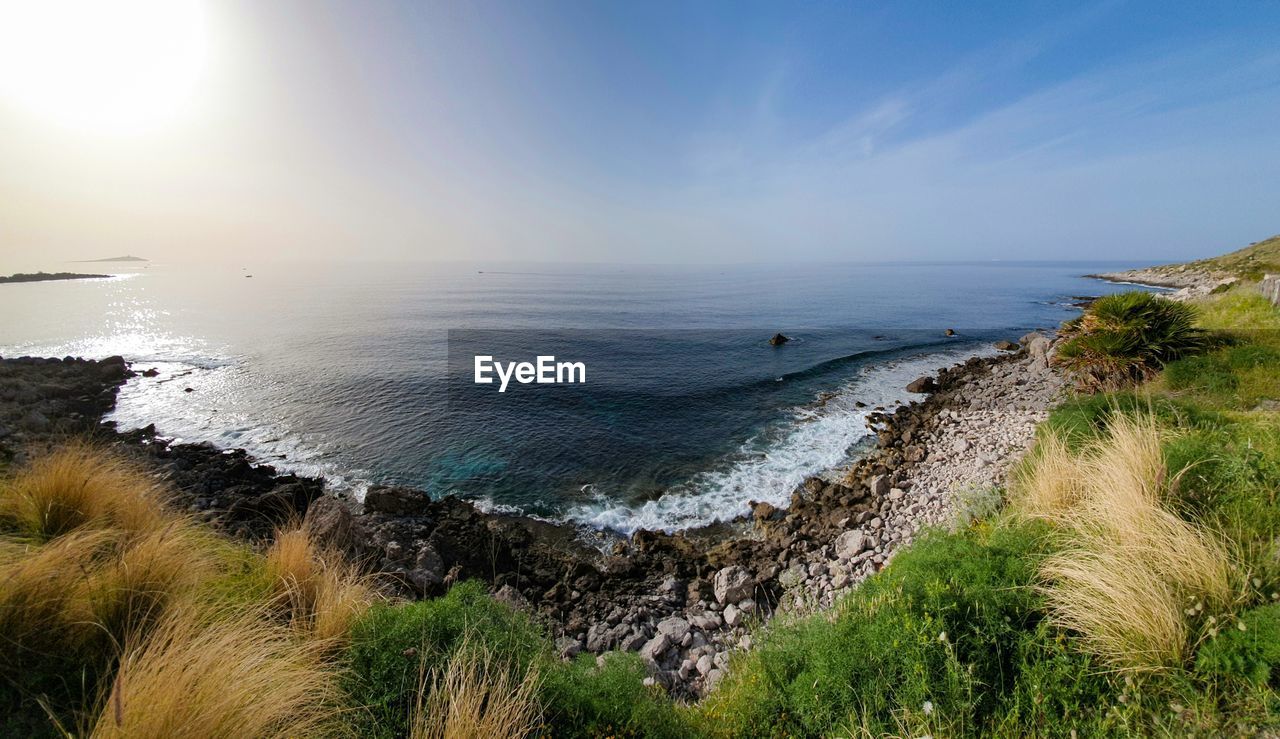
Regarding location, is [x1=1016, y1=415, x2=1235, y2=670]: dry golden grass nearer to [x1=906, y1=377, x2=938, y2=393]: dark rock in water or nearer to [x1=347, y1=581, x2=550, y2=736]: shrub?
[x1=347, y1=581, x2=550, y2=736]: shrub

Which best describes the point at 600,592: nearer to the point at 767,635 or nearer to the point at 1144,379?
the point at 767,635

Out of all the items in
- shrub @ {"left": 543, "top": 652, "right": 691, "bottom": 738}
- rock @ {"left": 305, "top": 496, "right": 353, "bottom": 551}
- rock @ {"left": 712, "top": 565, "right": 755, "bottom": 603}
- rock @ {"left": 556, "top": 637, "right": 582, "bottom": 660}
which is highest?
shrub @ {"left": 543, "top": 652, "right": 691, "bottom": 738}

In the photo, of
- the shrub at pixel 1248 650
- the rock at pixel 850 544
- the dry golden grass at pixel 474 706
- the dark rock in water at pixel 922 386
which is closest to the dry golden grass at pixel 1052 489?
the shrub at pixel 1248 650

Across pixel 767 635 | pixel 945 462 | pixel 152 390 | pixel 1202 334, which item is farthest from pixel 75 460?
pixel 152 390

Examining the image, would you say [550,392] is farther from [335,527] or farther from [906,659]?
[906,659]

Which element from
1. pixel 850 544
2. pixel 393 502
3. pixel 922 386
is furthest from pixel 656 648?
pixel 922 386

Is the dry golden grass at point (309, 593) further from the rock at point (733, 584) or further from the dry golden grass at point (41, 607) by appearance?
the rock at point (733, 584)

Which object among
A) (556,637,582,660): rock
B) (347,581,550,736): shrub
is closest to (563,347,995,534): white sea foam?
(556,637,582,660): rock
